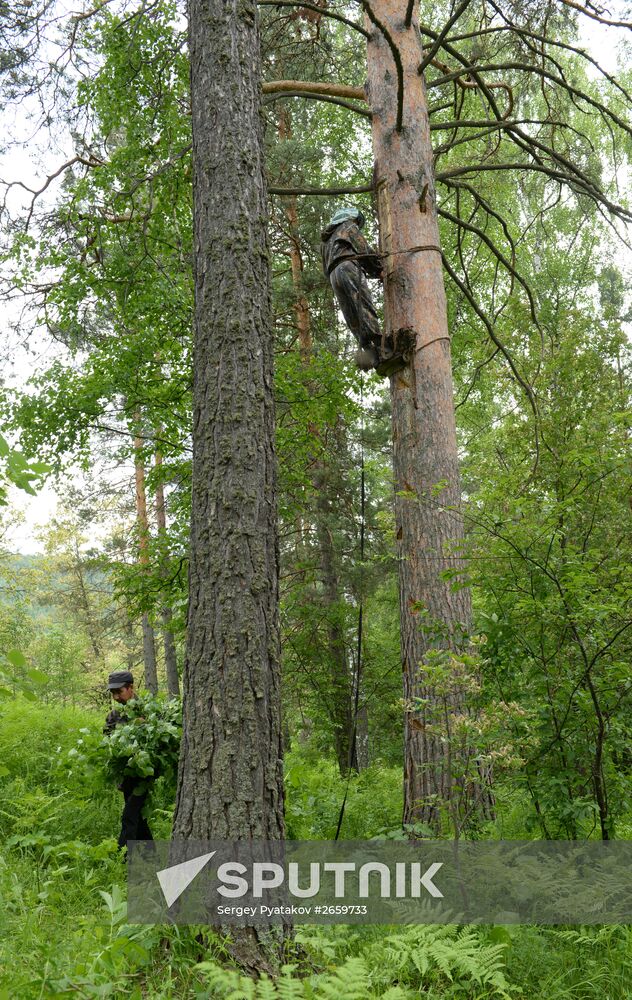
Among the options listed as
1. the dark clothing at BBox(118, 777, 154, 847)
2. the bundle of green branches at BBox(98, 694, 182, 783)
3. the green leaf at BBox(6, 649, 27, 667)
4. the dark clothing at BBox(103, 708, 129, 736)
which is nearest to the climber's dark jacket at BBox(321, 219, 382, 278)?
the bundle of green branches at BBox(98, 694, 182, 783)

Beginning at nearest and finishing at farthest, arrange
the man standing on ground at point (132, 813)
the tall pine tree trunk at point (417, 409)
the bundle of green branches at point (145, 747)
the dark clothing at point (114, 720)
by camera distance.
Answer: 1. the tall pine tree trunk at point (417, 409)
2. the bundle of green branches at point (145, 747)
3. the man standing on ground at point (132, 813)
4. the dark clothing at point (114, 720)

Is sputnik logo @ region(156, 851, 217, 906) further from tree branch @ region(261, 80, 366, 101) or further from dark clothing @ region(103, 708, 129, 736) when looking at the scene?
tree branch @ region(261, 80, 366, 101)

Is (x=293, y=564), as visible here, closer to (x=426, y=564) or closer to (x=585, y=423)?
(x=585, y=423)

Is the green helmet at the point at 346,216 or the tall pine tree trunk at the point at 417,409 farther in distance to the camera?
the green helmet at the point at 346,216

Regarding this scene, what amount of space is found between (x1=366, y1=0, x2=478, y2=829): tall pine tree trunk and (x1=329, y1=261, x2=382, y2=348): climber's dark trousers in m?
0.19

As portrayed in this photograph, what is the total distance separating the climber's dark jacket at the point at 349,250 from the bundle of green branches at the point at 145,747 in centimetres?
348

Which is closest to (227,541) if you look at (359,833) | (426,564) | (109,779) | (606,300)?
(426,564)

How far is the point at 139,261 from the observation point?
7316 mm

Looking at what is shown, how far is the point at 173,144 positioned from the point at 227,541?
521 cm

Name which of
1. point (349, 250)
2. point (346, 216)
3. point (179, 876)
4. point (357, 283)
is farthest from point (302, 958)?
point (346, 216)

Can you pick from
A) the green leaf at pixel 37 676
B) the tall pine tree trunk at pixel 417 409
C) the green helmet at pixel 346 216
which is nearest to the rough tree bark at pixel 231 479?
the green leaf at pixel 37 676

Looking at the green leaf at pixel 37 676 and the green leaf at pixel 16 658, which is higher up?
the green leaf at pixel 16 658

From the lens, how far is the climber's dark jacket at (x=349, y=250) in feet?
19.3

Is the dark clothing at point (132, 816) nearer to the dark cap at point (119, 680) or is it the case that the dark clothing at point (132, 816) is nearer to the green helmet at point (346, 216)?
the dark cap at point (119, 680)
